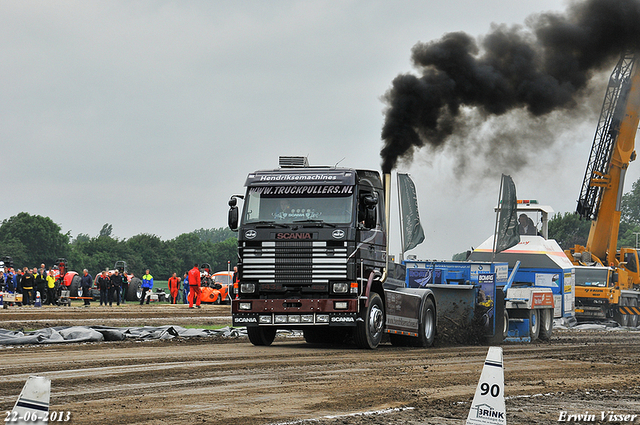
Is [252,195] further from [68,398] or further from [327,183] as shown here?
[68,398]

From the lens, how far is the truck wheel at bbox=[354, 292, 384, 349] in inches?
607

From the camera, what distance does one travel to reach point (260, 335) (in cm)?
1655

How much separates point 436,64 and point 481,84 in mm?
1360

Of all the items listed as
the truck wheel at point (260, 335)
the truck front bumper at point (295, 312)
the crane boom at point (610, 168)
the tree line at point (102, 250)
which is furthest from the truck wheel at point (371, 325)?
the tree line at point (102, 250)

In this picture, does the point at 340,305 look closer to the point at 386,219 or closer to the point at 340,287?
the point at 340,287

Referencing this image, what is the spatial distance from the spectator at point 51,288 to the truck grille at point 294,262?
924 inches

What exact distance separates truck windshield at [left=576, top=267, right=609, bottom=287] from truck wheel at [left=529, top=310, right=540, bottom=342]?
8.92 m

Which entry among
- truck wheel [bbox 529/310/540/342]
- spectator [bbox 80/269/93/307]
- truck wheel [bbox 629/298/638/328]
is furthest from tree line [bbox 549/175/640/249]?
truck wheel [bbox 529/310/540/342]

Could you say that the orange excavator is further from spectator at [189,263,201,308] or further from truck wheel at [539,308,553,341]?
spectator at [189,263,201,308]

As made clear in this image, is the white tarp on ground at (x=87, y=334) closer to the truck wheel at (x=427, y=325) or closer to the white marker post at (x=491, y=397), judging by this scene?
the truck wheel at (x=427, y=325)

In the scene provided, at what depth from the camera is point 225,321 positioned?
88.5ft

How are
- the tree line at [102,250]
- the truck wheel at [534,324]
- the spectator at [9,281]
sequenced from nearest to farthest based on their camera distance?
the truck wheel at [534,324], the spectator at [9,281], the tree line at [102,250]

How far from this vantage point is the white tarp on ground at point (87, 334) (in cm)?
1644

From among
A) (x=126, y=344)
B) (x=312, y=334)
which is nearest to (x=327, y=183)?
(x=312, y=334)
